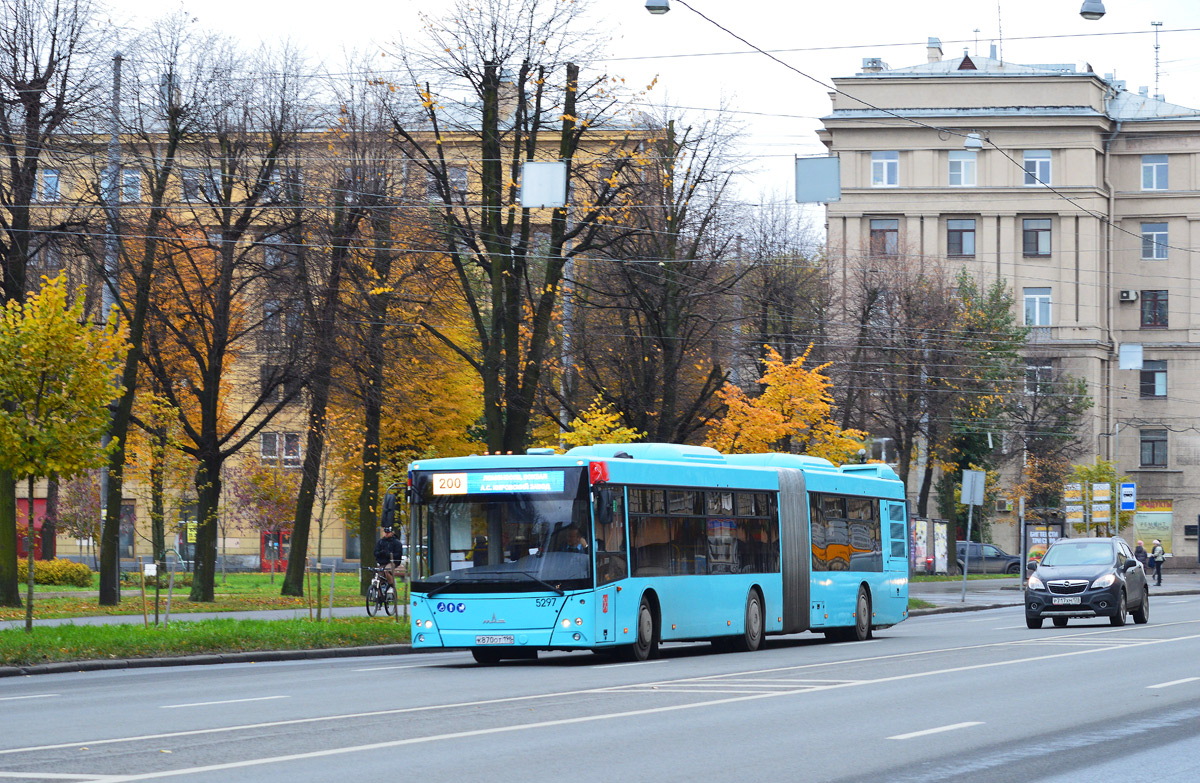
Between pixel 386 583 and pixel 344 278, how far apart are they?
23.9 ft

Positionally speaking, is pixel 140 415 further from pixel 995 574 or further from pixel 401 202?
pixel 995 574

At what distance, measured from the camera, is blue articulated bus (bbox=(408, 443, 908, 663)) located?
824 inches

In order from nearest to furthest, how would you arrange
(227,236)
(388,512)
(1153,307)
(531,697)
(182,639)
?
(531,697), (388,512), (182,639), (227,236), (1153,307)

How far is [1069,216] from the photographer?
254 ft

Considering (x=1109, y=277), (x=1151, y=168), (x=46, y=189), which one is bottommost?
(x=46, y=189)

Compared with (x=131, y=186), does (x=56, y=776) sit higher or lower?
lower

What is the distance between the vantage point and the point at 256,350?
3797 cm

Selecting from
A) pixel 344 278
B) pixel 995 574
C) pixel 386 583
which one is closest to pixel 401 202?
pixel 344 278

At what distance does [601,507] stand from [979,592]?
1277 inches

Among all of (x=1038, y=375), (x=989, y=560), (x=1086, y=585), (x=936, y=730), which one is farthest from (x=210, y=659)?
(x=1038, y=375)

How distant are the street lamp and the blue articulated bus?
8.10 meters

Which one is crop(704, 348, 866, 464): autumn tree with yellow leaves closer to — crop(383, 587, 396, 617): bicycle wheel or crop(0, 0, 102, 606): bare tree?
crop(383, 587, 396, 617): bicycle wheel

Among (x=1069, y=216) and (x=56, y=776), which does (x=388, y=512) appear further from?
(x=1069, y=216)

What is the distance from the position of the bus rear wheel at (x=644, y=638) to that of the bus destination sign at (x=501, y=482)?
81.4 inches
